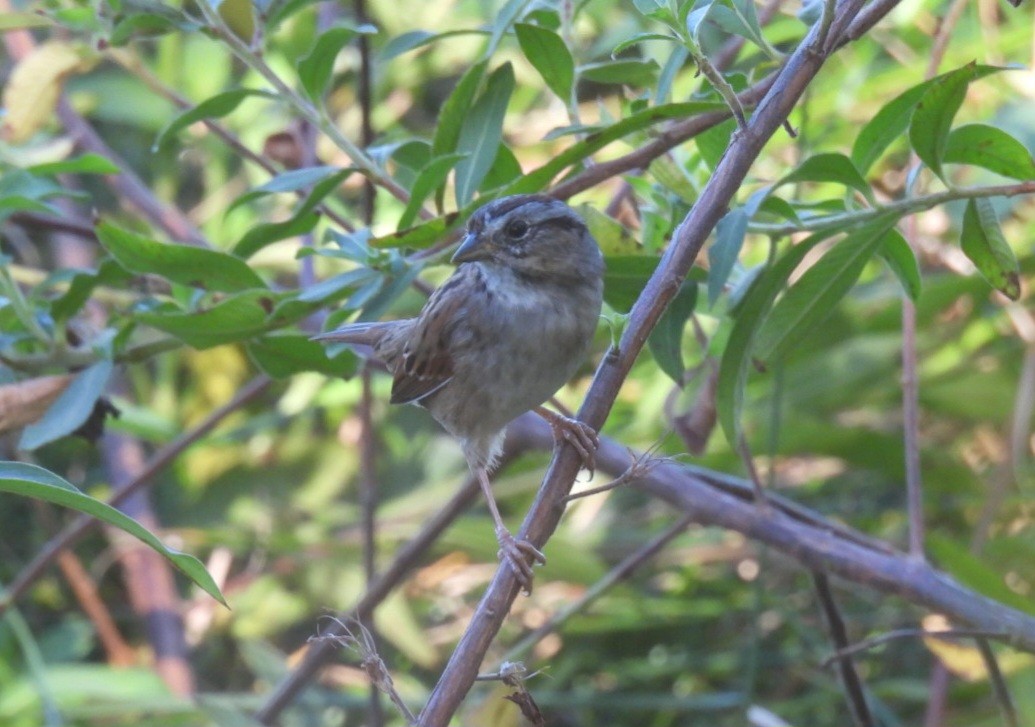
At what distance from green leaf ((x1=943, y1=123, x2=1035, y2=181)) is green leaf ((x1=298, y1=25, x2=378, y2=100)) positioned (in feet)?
2.92

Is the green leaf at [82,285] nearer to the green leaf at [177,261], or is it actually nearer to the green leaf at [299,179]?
the green leaf at [177,261]

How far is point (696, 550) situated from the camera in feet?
12.0

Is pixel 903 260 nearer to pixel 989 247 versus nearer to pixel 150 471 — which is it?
pixel 989 247

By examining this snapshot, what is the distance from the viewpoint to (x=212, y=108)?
2.13 metres

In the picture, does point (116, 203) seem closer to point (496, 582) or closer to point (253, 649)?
point (253, 649)

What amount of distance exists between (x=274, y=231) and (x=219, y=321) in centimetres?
23

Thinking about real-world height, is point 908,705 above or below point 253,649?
below

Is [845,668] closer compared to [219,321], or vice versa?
[219,321]

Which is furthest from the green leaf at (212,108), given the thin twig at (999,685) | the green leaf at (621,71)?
the thin twig at (999,685)

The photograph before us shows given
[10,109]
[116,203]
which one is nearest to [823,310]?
[10,109]

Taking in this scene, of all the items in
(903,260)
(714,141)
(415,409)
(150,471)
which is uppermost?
(714,141)

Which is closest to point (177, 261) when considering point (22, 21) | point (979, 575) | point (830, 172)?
point (22, 21)

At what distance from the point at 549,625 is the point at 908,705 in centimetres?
159

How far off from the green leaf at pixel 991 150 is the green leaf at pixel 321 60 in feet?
2.92
